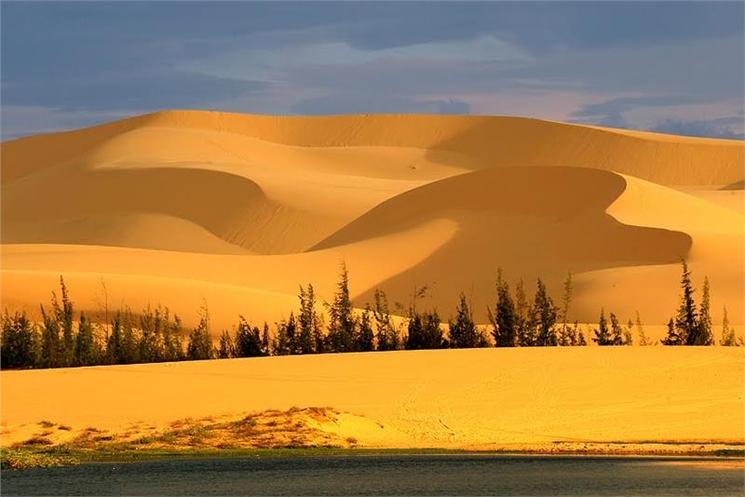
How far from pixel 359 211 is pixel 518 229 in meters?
28.9

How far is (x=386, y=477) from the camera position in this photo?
29.0 metres

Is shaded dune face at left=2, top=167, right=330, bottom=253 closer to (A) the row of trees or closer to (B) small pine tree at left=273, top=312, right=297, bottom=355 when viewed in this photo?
(A) the row of trees

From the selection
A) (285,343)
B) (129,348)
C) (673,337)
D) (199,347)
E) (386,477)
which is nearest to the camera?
(386,477)

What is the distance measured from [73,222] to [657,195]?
1855 inches

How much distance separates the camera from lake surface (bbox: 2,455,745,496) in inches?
1075

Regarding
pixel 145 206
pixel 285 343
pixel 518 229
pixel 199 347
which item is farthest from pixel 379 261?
pixel 145 206

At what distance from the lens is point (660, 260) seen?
7262cm

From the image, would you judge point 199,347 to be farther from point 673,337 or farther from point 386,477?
point 386,477

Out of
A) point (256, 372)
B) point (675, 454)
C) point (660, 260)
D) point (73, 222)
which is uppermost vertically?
point (73, 222)

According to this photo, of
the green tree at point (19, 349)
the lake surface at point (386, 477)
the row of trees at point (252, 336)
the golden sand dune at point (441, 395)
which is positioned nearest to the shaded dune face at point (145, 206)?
the row of trees at point (252, 336)

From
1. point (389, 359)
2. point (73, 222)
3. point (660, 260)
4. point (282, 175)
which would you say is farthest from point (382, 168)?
point (389, 359)

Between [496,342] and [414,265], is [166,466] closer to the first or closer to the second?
[496,342]

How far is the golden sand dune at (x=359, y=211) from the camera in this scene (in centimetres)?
6831

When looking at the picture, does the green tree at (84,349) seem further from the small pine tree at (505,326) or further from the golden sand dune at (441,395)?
the small pine tree at (505,326)
